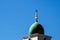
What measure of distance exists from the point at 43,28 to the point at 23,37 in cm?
419

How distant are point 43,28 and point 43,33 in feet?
3.20

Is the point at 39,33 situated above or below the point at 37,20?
below

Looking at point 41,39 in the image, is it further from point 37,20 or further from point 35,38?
point 37,20

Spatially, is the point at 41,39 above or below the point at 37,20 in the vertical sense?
below

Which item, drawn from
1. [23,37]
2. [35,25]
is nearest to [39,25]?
[35,25]

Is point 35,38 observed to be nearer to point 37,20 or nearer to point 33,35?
point 33,35

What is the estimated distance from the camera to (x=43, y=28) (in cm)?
5294

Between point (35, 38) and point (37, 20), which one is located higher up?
point (37, 20)

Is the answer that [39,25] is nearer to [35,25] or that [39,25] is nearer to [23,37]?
[35,25]

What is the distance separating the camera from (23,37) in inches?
2122

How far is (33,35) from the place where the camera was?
52.0 meters

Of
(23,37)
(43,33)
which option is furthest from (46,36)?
(23,37)

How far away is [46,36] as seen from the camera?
52656mm

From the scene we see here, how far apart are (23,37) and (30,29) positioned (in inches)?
90.2
